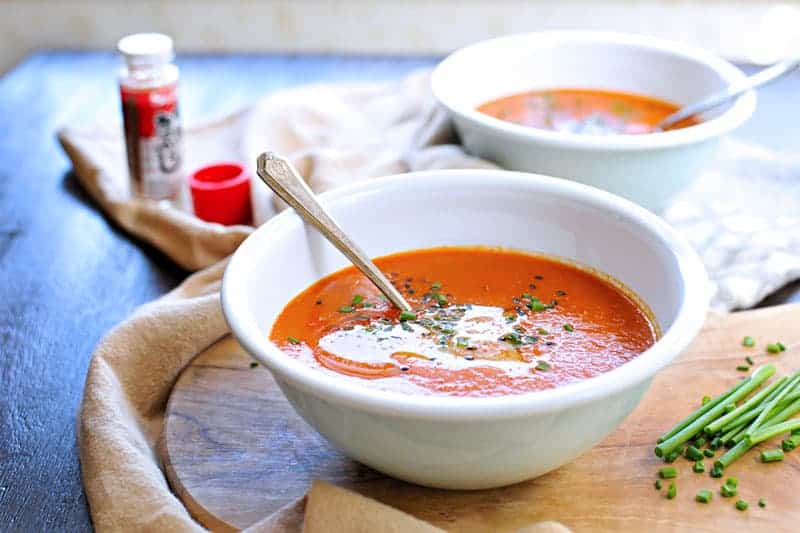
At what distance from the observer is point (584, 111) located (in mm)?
2117

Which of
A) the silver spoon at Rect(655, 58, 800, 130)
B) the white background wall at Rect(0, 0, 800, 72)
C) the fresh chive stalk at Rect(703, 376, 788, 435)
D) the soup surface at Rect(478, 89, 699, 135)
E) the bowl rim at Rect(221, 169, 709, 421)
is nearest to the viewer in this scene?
the bowl rim at Rect(221, 169, 709, 421)

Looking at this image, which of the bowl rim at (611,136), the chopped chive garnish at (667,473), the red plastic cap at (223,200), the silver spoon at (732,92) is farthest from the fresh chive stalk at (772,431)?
the red plastic cap at (223,200)

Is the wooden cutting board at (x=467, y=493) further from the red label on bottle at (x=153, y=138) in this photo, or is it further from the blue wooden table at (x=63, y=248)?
the red label on bottle at (x=153, y=138)

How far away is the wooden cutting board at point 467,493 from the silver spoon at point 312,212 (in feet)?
0.66

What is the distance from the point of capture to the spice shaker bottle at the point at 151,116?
1.93 meters

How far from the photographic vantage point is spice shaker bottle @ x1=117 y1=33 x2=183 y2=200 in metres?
1.93

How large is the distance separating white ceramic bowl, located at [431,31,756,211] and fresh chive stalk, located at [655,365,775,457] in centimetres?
45

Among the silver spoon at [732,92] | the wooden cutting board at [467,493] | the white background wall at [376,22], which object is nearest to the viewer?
the wooden cutting board at [467,493]

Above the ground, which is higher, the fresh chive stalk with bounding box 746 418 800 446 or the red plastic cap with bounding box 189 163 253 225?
the fresh chive stalk with bounding box 746 418 800 446

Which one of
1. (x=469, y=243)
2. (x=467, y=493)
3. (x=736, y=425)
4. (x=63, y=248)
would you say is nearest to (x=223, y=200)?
(x=63, y=248)

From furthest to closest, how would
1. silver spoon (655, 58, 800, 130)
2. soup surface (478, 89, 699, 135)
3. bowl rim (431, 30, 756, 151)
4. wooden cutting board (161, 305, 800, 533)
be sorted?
soup surface (478, 89, 699, 135)
silver spoon (655, 58, 800, 130)
bowl rim (431, 30, 756, 151)
wooden cutting board (161, 305, 800, 533)

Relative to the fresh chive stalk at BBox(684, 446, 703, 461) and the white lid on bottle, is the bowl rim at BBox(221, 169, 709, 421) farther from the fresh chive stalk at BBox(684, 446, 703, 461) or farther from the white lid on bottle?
the white lid on bottle

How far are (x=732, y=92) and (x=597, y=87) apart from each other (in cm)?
36

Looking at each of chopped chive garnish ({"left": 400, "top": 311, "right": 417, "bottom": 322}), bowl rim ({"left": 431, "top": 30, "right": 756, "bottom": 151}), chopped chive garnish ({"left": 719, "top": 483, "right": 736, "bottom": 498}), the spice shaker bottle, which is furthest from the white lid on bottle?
chopped chive garnish ({"left": 719, "top": 483, "right": 736, "bottom": 498})
